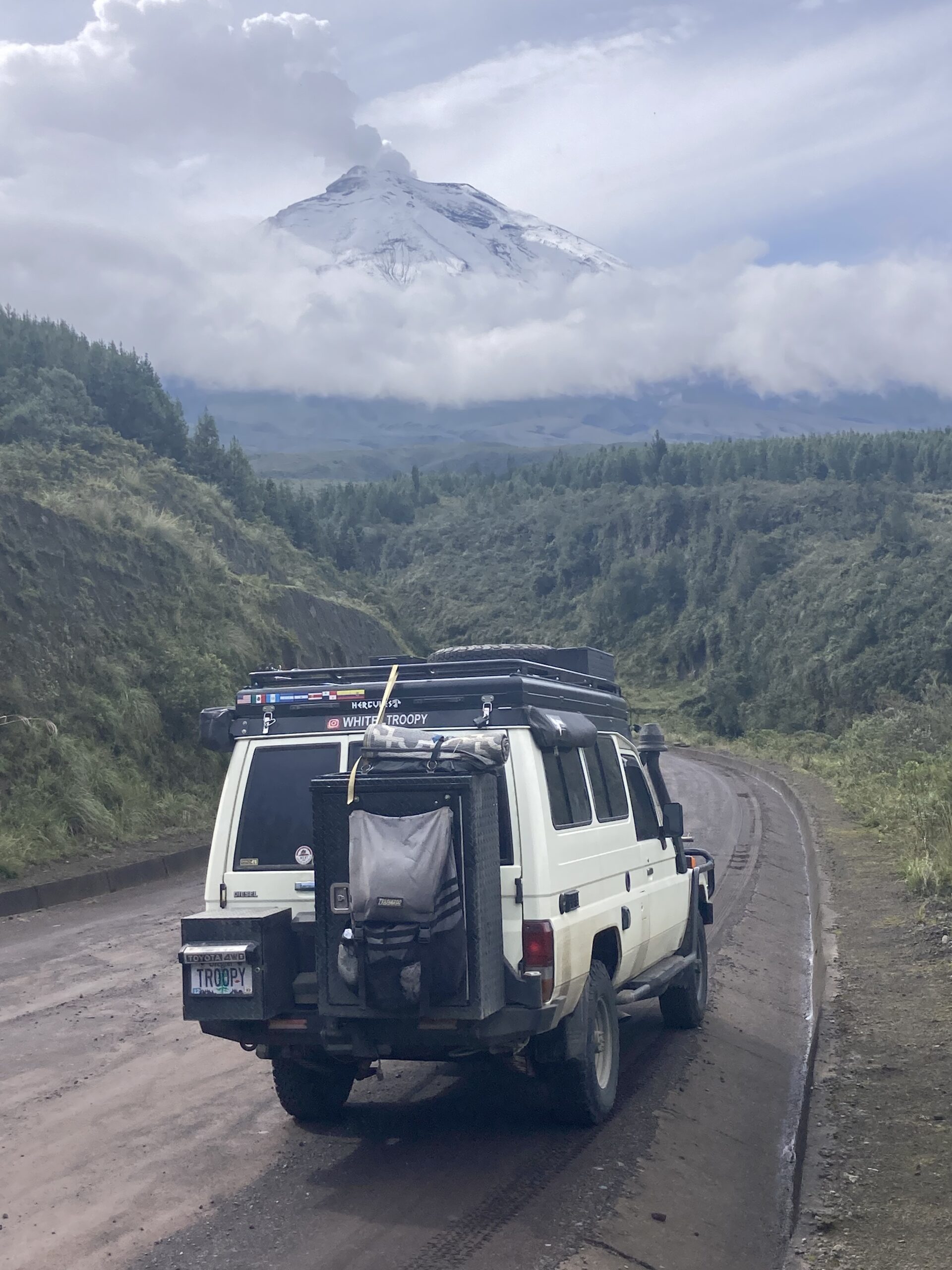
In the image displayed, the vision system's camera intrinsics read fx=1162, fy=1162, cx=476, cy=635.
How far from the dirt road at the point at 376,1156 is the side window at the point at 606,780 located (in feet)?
5.48

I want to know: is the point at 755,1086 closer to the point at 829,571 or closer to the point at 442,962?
the point at 442,962

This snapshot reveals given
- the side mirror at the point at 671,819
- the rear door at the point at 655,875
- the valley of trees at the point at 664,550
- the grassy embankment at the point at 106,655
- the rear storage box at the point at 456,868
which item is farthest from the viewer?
the valley of trees at the point at 664,550

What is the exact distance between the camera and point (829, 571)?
77.4 meters

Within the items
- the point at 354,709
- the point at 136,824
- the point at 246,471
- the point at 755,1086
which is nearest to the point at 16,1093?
the point at 354,709

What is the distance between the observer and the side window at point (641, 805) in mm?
7594

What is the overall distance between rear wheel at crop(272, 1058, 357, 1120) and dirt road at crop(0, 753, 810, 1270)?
0.33 feet

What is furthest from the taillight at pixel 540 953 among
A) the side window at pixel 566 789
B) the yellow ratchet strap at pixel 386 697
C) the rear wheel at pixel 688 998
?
the rear wheel at pixel 688 998

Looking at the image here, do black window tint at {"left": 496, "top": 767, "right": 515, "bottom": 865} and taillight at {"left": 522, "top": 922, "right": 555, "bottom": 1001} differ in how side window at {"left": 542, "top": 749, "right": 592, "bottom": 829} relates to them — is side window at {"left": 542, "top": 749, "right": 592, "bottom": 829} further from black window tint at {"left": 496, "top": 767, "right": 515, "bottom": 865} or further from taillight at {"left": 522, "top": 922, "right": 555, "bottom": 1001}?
taillight at {"left": 522, "top": 922, "right": 555, "bottom": 1001}

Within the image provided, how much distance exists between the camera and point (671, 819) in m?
7.95

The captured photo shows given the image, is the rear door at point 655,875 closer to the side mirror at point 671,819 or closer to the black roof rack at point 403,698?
the side mirror at point 671,819

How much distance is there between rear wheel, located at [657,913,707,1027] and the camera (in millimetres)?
8438

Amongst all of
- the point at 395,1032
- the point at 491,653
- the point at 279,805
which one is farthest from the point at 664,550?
the point at 395,1032

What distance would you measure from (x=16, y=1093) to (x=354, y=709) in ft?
10.1

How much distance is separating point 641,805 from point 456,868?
2902mm
